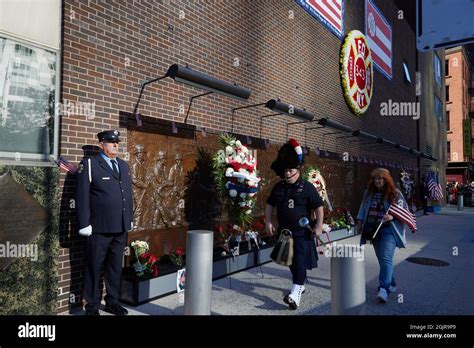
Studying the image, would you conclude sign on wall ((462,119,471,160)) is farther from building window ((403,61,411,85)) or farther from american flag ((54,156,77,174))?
american flag ((54,156,77,174))

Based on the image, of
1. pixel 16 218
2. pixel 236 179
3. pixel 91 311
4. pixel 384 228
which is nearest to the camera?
pixel 16 218

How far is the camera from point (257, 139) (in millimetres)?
8258

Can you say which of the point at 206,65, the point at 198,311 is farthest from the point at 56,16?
the point at 198,311

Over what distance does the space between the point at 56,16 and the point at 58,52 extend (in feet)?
1.44

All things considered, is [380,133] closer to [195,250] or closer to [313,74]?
[313,74]

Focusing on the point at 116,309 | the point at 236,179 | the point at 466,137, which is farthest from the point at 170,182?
the point at 466,137

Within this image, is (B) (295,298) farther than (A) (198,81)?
No

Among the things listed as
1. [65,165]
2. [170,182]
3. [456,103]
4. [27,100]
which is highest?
[456,103]

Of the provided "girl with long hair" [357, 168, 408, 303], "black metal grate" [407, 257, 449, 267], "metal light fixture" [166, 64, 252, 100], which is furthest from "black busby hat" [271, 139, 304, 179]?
"black metal grate" [407, 257, 449, 267]

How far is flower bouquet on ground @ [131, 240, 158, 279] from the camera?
4879 mm

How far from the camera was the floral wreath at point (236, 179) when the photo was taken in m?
6.07

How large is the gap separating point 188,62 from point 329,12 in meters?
7.15

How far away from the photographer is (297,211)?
484 cm

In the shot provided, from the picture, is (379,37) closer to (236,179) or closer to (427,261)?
(427,261)
